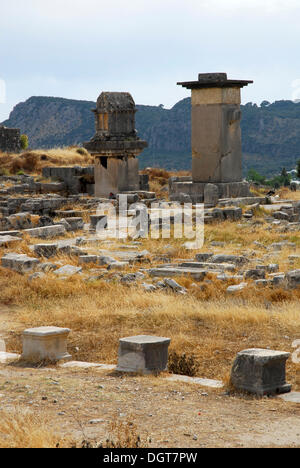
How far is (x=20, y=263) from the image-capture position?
41.0 feet

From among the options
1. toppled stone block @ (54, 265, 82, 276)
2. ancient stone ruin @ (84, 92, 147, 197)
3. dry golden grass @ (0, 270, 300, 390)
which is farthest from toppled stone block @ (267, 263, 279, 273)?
ancient stone ruin @ (84, 92, 147, 197)

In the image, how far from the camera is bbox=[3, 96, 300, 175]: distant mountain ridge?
105250 millimetres

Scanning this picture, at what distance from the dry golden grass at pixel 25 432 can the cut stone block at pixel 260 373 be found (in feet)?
6.38

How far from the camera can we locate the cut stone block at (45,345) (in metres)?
7.97

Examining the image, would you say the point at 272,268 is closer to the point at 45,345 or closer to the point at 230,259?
the point at 230,259

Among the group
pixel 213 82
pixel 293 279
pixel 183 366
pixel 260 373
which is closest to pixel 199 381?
pixel 183 366

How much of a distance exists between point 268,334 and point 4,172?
22472 mm

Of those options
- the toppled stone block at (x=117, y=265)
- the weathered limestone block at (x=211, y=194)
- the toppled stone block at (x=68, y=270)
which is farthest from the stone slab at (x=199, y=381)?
the weathered limestone block at (x=211, y=194)

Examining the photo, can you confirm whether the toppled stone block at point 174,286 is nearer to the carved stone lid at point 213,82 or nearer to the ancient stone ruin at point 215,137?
the ancient stone ruin at point 215,137

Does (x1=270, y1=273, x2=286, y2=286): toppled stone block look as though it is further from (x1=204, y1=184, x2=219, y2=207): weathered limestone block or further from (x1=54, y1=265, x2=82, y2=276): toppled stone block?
(x1=204, y1=184, x2=219, y2=207): weathered limestone block

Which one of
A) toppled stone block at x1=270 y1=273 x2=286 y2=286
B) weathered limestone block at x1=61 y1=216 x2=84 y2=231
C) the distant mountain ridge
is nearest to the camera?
toppled stone block at x1=270 y1=273 x2=286 y2=286

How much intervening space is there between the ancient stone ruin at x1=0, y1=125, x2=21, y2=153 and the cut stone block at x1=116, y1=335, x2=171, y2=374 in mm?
31172

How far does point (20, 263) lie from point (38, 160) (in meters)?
→ 20.4
